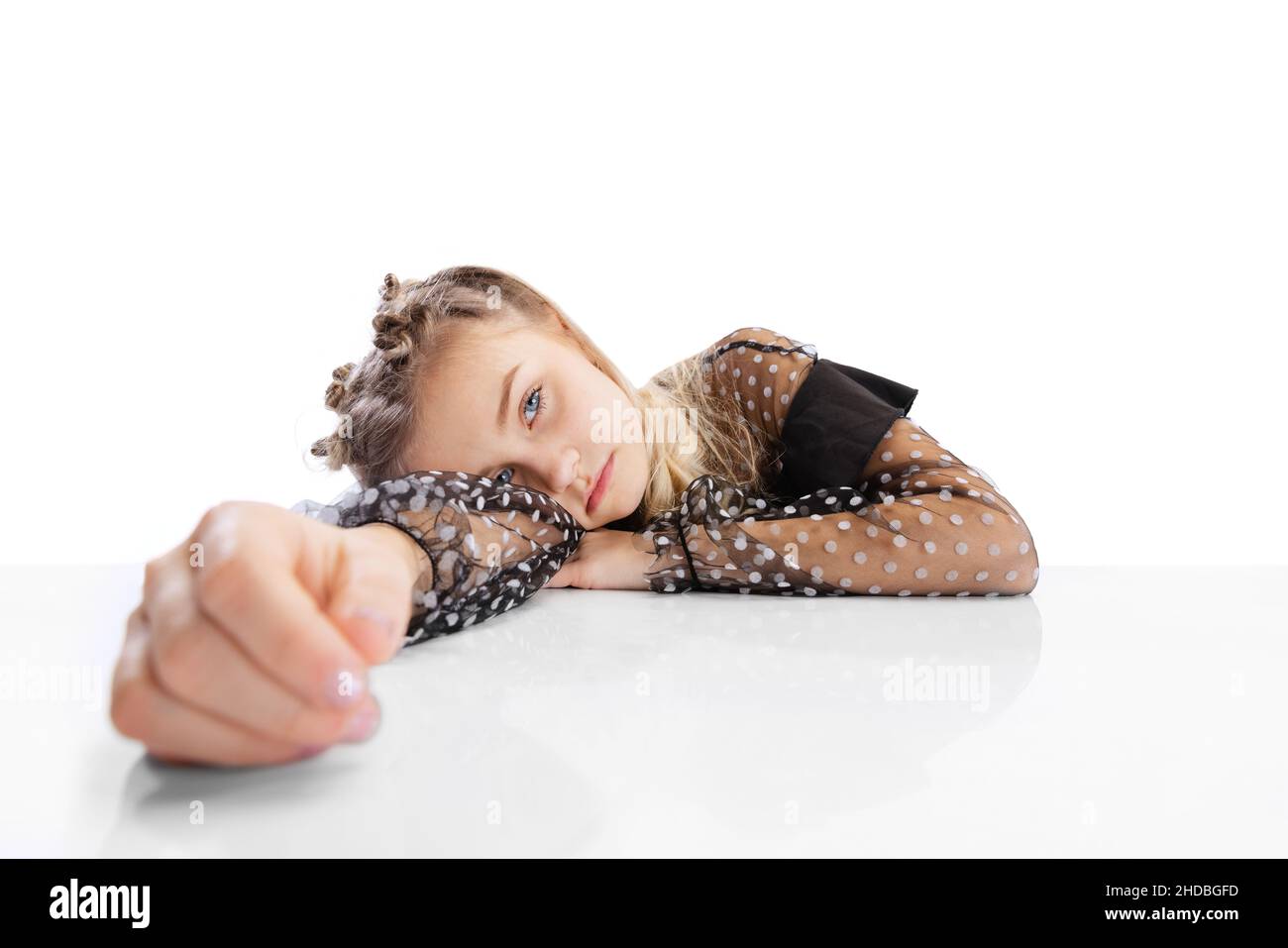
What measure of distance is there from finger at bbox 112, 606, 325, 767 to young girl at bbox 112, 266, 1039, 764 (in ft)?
0.57

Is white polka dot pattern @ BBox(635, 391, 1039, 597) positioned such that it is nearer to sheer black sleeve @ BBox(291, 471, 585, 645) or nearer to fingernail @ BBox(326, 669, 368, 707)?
sheer black sleeve @ BBox(291, 471, 585, 645)

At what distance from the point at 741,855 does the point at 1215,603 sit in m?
1.02

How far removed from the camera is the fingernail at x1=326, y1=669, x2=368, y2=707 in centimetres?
67

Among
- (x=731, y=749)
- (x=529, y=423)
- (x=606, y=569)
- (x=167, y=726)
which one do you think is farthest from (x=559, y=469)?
(x=167, y=726)

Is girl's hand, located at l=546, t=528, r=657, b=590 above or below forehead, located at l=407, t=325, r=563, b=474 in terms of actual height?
below

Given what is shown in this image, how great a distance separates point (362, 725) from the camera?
2.30 feet

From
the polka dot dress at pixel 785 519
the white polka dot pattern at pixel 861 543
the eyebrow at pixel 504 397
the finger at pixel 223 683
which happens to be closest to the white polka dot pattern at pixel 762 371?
the polka dot dress at pixel 785 519

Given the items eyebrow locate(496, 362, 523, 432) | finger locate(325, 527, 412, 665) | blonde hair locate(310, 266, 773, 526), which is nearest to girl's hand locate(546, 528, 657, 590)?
blonde hair locate(310, 266, 773, 526)

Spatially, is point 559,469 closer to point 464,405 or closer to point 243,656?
point 464,405

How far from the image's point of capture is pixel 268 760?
722mm
